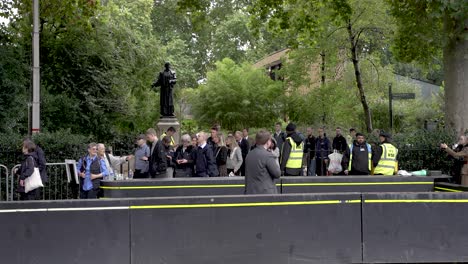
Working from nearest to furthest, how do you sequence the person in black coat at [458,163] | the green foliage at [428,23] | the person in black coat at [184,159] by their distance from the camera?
the person in black coat at [458,163] < the person in black coat at [184,159] < the green foliage at [428,23]

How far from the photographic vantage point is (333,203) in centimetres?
934

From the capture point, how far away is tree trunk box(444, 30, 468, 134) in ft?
60.2

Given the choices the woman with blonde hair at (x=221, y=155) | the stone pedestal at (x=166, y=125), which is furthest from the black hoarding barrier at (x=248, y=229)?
the stone pedestal at (x=166, y=125)

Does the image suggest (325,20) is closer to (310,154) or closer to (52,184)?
(310,154)

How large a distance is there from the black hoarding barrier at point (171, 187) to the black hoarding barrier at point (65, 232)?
3810 mm

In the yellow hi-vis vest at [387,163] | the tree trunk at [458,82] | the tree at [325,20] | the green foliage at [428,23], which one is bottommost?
the yellow hi-vis vest at [387,163]

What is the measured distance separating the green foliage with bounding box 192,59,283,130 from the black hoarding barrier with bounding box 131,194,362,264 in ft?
91.2

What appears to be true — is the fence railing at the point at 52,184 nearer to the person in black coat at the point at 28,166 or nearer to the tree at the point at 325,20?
the person in black coat at the point at 28,166

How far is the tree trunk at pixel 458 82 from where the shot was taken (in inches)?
723

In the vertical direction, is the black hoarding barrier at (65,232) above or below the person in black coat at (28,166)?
below

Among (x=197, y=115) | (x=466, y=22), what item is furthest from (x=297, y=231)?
(x=197, y=115)

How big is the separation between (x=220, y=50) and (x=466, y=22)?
145ft

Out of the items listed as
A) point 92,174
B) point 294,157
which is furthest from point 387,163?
point 92,174

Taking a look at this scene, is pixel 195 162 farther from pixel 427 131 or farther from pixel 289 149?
pixel 427 131
